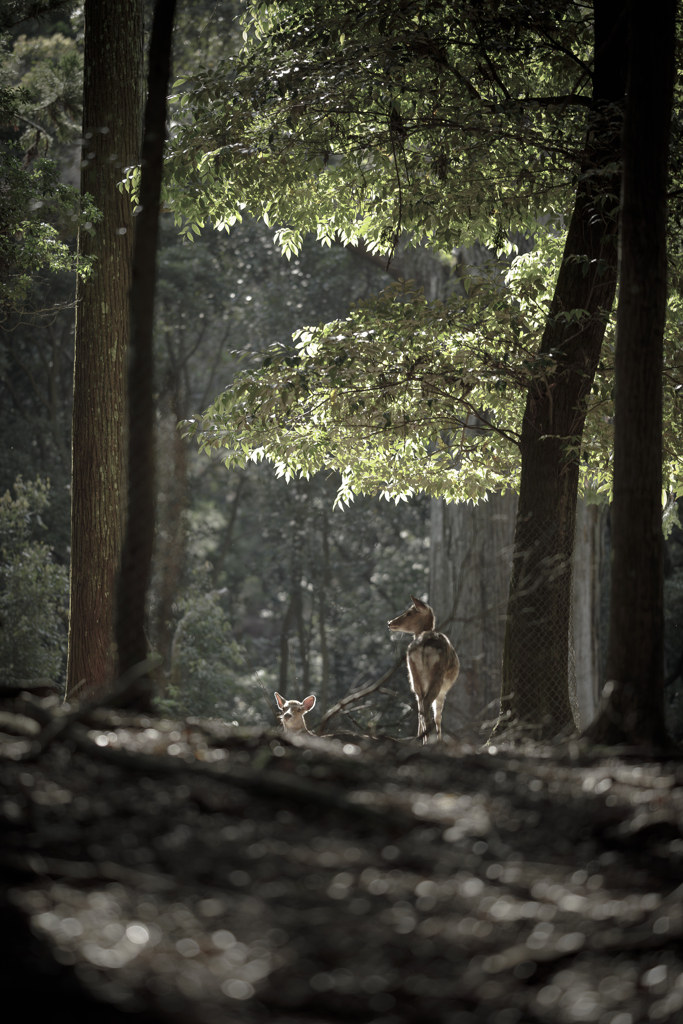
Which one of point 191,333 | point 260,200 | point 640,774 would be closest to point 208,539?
point 191,333

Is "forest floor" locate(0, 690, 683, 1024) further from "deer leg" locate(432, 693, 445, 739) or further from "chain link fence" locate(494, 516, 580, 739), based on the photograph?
"deer leg" locate(432, 693, 445, 739)

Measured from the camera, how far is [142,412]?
4820mm

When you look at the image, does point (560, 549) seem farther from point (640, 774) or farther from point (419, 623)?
point (640, 774)

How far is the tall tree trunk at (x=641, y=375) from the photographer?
5168mm

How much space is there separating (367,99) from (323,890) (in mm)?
7179

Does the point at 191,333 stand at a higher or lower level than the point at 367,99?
higher

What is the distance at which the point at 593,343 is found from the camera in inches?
308

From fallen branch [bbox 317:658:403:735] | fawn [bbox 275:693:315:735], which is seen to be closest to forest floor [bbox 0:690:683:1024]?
fallen branch [bbox 317:658:403:735]

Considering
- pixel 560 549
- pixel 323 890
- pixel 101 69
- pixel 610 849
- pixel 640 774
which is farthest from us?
pixel 101 69

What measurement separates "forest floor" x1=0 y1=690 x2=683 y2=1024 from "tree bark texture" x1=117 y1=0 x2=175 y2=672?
687 millimetres

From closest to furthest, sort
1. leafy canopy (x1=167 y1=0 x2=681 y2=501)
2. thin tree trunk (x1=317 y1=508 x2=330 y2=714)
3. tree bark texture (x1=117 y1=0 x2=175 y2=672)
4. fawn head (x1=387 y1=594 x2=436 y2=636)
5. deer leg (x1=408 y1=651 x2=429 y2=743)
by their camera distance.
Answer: tree bark texture (x1=117 y1=0 x2=175 y2=672) < deer leg (x1=408 y1=651 x2=429 y2=743) < leafy canopy (x1=167 y1=0 x2=681 y2=501) < fawn head (x1=387 y1=594 x2=436 y2=636) < thin tree trunk (x1=317 y1=508 x2=330 y2=714)

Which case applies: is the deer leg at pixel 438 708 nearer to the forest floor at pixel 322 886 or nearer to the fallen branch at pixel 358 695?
the fallen branch at pixel 358 695

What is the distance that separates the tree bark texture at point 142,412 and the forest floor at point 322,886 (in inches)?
27.0

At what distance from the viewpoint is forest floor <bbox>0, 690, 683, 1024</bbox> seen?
2.40 metres
